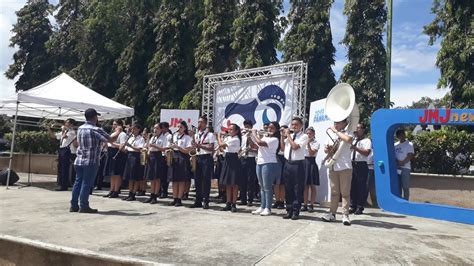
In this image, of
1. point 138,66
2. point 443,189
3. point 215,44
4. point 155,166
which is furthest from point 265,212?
point 138,66

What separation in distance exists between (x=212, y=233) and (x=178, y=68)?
1555 centimetres

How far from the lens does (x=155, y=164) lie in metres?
8.90

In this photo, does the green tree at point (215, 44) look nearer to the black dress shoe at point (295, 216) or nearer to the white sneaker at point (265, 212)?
the white sneaker at point (265, 212)

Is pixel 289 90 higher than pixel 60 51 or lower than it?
lower

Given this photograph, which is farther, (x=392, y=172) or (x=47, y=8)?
(x=47, y=8)

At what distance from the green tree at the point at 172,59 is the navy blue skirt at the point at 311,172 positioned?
13.0 meters

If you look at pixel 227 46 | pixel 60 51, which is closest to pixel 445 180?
pixel 227 46

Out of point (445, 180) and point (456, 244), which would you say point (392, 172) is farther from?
point (445, 180)

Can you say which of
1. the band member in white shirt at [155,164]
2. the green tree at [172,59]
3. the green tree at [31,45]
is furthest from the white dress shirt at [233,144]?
the green tree at [31,45]

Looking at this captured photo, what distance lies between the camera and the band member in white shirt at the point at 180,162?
844 centimetres

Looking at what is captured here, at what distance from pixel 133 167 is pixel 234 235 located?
4.32 m

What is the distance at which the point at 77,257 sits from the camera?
4711 millimetres

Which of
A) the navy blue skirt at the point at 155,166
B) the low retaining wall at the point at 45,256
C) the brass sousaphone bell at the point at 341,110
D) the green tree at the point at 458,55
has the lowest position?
the low retaining wall at the point at 45,256

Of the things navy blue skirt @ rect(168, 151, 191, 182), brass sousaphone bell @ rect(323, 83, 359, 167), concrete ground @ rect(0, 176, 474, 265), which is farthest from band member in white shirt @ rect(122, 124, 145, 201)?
brass sousaphone bell @ rect(323, 83, 359, 167)
